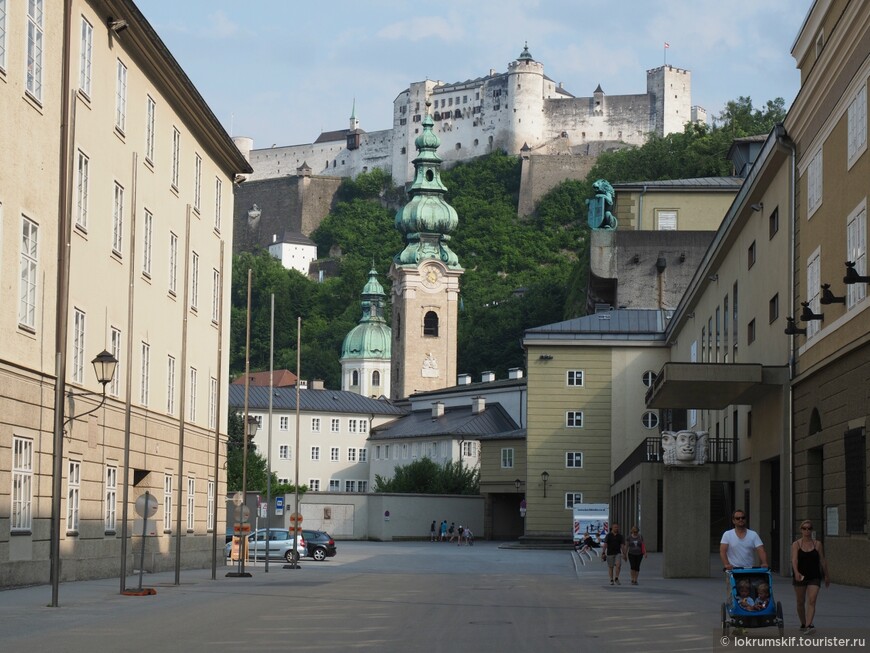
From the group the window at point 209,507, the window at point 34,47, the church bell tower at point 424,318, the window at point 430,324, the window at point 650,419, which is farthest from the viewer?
the window at point 430,324

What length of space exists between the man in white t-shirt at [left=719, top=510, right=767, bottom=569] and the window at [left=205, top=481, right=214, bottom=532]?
930 inches

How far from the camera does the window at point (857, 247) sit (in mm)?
24922

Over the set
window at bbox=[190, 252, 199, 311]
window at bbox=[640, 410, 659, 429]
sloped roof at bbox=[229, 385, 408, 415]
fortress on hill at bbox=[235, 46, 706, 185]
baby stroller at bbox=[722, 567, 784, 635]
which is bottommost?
baby stroller at bbox=[722, 567, 784, 635]

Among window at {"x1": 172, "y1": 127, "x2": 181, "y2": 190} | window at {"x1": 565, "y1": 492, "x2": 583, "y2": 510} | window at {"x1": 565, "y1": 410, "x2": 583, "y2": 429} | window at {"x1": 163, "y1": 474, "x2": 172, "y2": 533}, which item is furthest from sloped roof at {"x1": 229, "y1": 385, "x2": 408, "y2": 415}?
window at {"x1": 172, "y1": 127, "x2": 181, "y2": 190}

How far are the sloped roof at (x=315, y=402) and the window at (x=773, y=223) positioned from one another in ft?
261

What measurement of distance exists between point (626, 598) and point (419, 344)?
347 feet

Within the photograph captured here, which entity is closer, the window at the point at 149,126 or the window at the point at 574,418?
the window at the point at 149,126

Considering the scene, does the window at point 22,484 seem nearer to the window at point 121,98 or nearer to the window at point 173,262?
the window at point 121,98

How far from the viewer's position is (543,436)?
223ft

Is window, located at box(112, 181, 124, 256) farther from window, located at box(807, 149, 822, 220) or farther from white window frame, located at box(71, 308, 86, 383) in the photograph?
window, located at box(807, 149, 822, 220)

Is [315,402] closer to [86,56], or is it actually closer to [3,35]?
[86,56]

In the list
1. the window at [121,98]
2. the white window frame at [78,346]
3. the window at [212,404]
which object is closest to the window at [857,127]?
the window at [121,98]

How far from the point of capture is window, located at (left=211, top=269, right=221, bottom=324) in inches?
1524

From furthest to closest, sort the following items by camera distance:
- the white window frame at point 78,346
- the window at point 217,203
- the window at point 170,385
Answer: the window at point 217,203 < the window at point 170,385 < the white window frame at point 78,346
